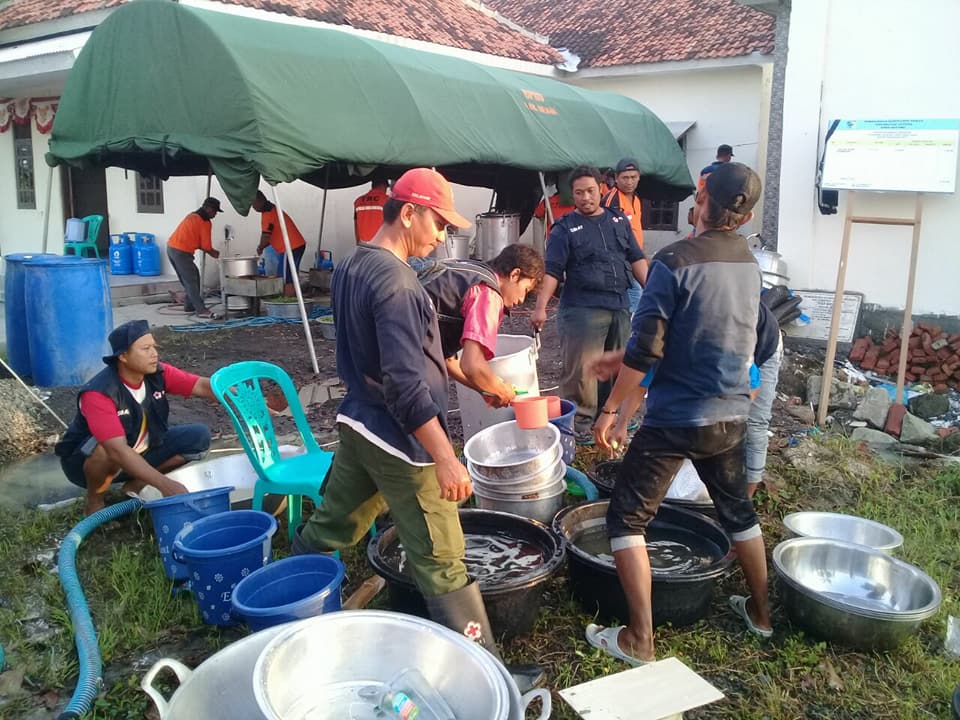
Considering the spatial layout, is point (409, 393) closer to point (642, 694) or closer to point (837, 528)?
point (642, 694)

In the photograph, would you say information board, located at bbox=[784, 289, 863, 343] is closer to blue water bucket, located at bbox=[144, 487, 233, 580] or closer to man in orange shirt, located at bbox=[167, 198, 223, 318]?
blue water bucket, located at bbox=[144, 487, 233, 580]

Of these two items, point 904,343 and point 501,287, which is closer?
point 501,287

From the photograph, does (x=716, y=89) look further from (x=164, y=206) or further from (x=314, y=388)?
(x=314, y=388)

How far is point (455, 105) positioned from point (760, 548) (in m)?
7.87

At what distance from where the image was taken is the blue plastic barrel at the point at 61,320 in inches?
269

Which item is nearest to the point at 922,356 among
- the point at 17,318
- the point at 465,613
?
the point at 465,613

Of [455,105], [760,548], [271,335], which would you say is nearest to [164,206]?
[271,335]

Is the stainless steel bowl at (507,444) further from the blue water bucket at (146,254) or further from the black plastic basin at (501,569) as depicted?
the blue water bucket at (146,254)

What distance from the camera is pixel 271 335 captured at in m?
9.77

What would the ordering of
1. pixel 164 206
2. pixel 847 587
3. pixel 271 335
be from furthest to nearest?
pixel 164 206, pixel 271 335, pixel 847 587

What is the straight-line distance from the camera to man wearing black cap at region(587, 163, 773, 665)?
3.00 m

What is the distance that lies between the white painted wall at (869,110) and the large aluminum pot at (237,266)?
22.4 feet

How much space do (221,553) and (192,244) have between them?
8342mm

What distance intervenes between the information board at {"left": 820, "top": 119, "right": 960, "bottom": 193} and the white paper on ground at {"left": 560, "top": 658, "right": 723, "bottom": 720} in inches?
237
